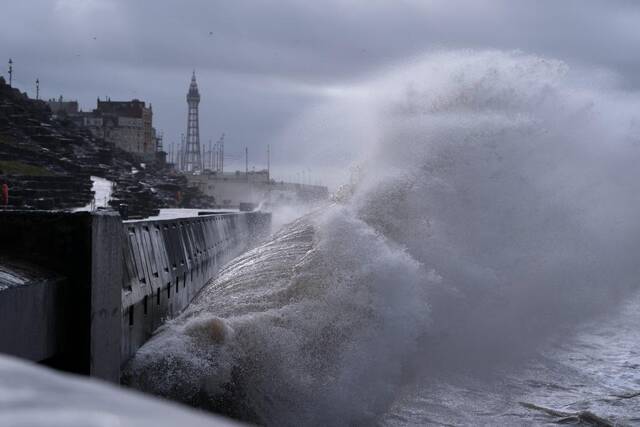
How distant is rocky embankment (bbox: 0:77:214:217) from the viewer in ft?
108

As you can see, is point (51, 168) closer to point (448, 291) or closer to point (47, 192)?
point (47, 192)

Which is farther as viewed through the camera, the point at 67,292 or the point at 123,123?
the point at 123,123

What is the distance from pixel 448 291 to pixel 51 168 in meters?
39.1

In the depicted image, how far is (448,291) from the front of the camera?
38.1ft

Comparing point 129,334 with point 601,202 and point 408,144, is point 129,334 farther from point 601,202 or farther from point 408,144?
point 601,202

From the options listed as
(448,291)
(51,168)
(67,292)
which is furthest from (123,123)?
(67,292)

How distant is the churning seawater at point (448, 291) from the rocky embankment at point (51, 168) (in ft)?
36.3

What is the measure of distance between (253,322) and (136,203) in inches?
1377

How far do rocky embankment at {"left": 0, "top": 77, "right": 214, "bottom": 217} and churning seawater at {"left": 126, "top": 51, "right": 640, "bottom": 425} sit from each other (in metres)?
11.1

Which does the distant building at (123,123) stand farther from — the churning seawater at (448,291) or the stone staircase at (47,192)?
the churning seawater at (448,291)

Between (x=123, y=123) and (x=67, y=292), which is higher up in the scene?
(x=123, y=123)

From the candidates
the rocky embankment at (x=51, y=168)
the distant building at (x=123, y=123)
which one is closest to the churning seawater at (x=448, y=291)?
the rocky embankment at (x=51, y=168)

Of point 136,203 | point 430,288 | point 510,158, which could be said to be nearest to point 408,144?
point 510,158

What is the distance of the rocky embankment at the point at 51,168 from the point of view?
33.0 metres
